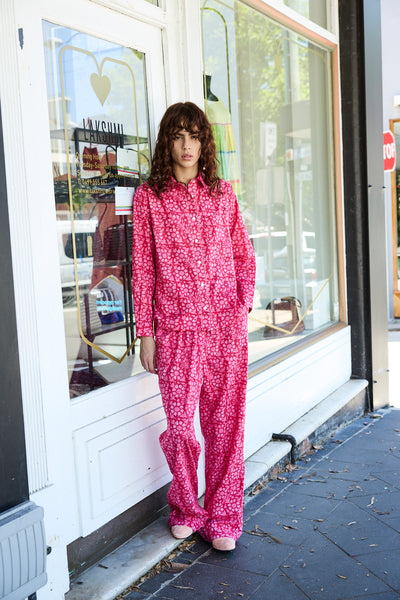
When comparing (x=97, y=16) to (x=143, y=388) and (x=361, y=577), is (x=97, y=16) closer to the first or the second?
(x=143, y=388)

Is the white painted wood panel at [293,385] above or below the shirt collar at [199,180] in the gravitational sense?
below

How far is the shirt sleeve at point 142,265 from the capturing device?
2619mm

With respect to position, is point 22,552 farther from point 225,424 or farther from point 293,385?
point 293,385

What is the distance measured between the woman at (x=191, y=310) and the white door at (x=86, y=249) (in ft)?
0.53

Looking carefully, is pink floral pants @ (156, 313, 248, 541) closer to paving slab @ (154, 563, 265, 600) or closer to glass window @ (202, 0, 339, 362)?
paving slab @ (154, 563, 265, 600)

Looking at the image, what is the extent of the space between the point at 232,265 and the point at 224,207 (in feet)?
0.78

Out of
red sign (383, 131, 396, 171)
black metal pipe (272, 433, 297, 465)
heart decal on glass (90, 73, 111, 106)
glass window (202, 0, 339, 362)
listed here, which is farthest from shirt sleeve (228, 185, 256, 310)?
red sign (383, 131, 396, 171)

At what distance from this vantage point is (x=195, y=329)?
263 centimetres

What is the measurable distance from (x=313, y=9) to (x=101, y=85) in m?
2.53

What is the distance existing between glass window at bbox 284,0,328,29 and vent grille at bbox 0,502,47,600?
3493mm

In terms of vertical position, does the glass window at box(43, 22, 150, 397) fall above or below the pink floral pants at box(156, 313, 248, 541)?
above

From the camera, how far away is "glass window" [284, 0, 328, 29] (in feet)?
14.4

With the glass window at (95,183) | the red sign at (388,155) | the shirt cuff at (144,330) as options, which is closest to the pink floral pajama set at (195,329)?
the shirt cuff at (144,330)

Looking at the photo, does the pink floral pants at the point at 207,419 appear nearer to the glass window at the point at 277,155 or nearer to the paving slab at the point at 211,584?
the paving slab at the point at 211,584
